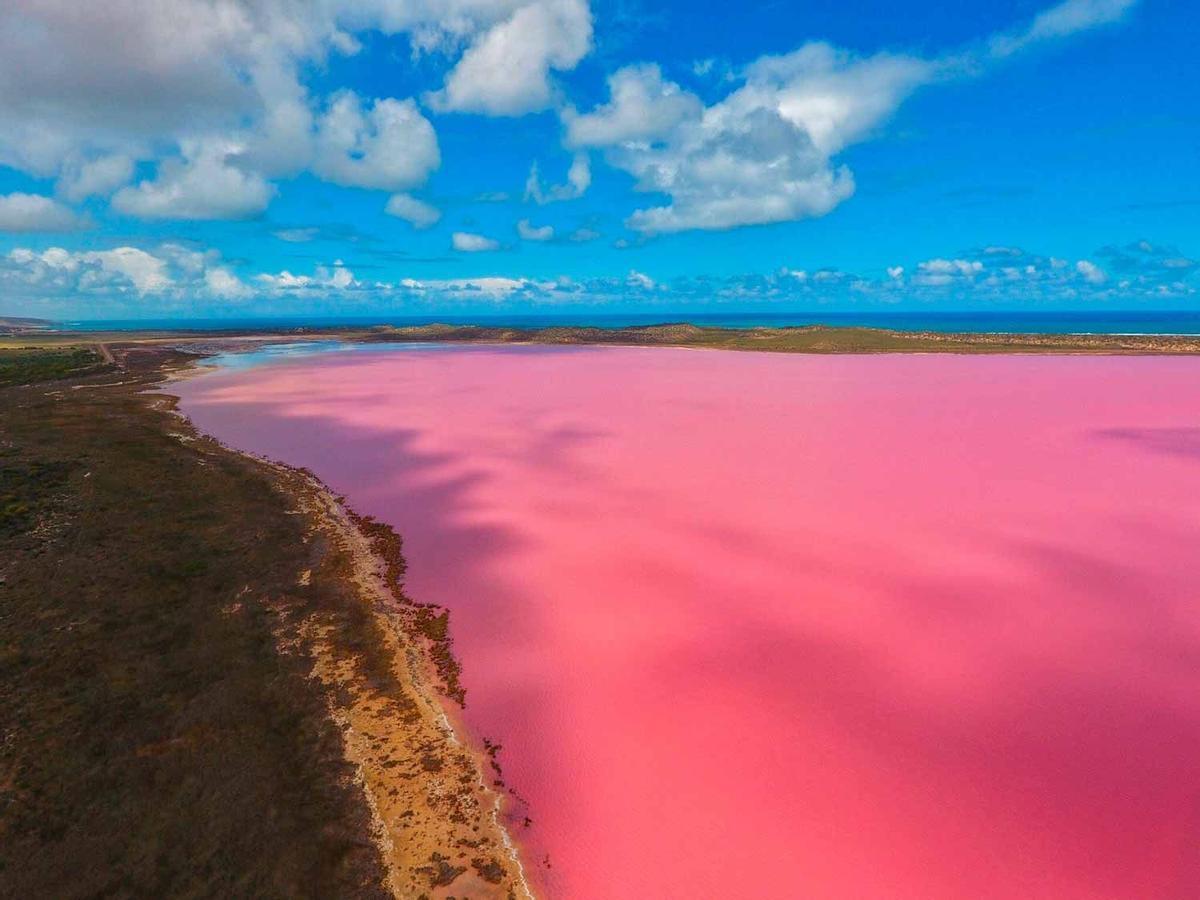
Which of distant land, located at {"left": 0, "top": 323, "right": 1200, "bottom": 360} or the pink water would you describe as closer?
the pink water

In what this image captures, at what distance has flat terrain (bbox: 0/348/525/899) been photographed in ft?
31.2

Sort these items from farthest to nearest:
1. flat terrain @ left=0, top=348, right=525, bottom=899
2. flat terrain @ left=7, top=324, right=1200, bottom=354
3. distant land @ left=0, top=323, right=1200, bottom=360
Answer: distant land @ left=0, top=323, right=1200, bottom=360
flat terrain @ left=7, top=324, right=1200, bottom=354
flat terrain @ left=0, top=348, right=525, bottom=899

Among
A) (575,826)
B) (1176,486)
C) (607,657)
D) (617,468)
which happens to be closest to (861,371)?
(1176,486)

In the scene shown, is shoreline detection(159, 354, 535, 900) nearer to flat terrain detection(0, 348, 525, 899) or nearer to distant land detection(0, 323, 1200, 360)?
flat terrain detection(0, 348, 525, 899)

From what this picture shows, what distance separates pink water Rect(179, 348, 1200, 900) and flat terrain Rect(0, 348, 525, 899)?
5.85 ft

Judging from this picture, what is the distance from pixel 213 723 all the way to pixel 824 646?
13.8 m

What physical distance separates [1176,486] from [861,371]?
4370 centimetres

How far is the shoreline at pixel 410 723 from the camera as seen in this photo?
956cm

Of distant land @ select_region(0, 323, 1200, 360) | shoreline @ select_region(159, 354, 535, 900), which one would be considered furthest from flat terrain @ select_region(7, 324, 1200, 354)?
shoreline @ select_region(159, 354, 535, 900)

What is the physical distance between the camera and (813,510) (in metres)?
24.0

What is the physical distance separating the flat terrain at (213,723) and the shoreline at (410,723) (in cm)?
5

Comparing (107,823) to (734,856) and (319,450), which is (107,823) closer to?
(734,856)

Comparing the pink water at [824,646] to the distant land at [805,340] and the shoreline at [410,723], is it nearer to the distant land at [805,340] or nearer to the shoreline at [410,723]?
the shoreline at [410,723]

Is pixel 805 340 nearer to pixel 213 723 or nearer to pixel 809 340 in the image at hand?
pixel 809 340
